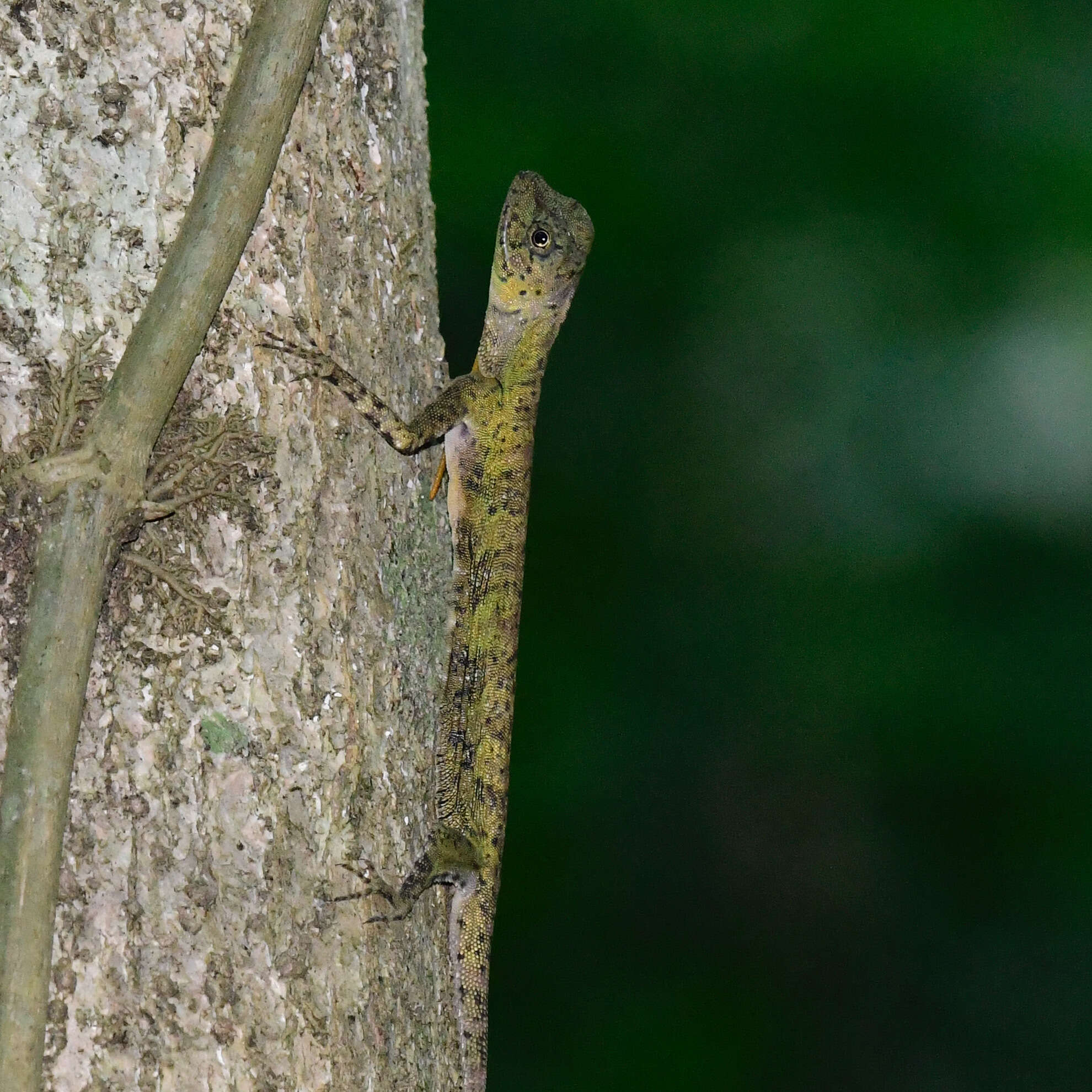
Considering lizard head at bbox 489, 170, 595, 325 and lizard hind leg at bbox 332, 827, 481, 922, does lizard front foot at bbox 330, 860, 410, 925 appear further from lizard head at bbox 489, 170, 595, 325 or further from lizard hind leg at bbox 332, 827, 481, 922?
lizard head at bbox 489, 170, 595, 325

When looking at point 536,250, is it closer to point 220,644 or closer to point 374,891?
point 220,644

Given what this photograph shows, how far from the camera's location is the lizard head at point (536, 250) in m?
3.92

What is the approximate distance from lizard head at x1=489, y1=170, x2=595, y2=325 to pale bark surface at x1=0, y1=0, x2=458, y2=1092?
5.42 feet

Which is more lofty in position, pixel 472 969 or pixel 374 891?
pixel 374 891

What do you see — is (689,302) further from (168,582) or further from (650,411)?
(168,582)

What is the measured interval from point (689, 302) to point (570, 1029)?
4.74 m

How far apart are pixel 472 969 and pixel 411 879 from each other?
0.81 meters

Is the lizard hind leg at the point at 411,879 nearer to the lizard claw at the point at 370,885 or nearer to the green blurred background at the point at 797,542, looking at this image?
the lizard claw at the point at 370,885

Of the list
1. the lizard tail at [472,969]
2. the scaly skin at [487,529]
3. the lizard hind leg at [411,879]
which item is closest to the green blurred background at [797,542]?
the scaly skin at [487,529]

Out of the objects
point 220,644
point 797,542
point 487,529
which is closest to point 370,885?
point 220,644

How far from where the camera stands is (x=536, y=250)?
3928 mm

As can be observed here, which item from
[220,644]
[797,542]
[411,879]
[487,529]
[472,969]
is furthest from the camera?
[797,542]

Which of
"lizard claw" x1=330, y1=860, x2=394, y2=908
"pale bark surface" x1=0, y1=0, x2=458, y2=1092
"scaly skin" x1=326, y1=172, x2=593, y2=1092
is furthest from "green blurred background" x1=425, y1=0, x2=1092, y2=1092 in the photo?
"lizard claw" x1=330, y1=860, x2=394, y2=908

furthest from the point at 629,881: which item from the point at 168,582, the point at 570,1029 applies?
the point at 168,582
